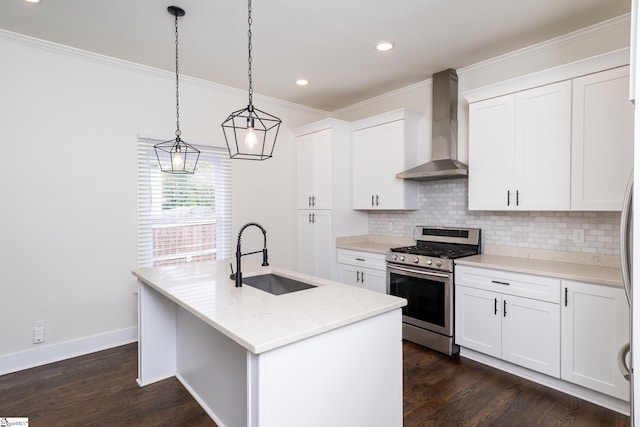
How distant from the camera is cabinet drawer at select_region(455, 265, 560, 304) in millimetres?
2520

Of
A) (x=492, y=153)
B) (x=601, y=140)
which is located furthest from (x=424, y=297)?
(x=601, y=140)

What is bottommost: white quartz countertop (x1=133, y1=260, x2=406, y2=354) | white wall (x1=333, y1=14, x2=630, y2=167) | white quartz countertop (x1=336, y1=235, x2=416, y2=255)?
white quartz countertop (x1=133, y1=260, x2=406, y2=354)

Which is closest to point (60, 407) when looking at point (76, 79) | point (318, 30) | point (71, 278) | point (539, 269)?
point (71, 278)

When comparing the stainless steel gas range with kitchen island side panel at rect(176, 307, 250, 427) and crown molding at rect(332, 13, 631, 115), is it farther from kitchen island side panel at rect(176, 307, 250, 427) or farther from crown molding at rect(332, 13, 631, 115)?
kitchen island side panel at rect(176, 307, 250, 427)

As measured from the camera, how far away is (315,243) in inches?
173

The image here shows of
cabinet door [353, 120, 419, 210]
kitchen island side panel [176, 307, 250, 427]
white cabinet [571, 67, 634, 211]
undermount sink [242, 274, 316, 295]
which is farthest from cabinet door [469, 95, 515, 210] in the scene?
kitchen island side panel [176, 307, 250, 427]

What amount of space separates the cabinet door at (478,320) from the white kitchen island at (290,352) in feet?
4.54

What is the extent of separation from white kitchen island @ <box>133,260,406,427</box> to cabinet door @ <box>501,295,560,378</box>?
4.52 ft

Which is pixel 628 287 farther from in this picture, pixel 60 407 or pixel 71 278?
pixel 71 278

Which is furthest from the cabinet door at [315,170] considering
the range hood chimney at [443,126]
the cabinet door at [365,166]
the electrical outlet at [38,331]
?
the electrical outlet at [38,331]

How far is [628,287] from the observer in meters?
1.51

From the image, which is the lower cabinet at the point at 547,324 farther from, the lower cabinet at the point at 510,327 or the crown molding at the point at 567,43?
the crown molding at the point at 567,43

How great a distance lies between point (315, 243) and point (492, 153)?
7.37 feet

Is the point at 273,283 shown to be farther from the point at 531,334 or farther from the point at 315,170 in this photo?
the point at 315,170
